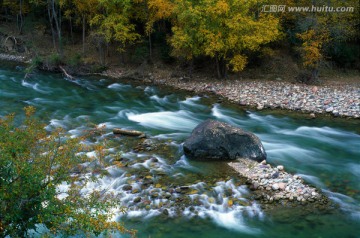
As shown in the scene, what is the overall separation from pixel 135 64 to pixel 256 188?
22272 millimetres

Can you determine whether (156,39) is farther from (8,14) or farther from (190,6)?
(8,14)

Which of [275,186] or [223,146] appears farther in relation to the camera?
[223,146]

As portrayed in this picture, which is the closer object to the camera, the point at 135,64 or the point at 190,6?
the point at 190,6

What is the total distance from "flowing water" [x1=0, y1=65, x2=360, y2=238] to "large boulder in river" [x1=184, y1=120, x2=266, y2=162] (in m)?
0.52

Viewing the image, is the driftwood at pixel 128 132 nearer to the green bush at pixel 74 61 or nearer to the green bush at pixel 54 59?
the green bush at pixel 74 61

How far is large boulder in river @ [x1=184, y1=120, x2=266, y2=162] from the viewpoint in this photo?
44.7 feet

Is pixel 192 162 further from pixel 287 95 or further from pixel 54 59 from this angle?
pixel 54 59

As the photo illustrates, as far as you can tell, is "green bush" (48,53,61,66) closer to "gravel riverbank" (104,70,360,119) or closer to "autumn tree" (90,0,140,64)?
"autumn tree" (90,0,140,64)

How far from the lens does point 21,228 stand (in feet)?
22.2

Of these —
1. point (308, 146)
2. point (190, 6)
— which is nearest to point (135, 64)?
point (190, 6)

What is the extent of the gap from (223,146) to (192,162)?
140 cm

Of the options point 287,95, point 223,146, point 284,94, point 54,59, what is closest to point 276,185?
point 223,146

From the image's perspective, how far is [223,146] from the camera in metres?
13.7

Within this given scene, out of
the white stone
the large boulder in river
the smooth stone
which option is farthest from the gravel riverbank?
the smooth stone
